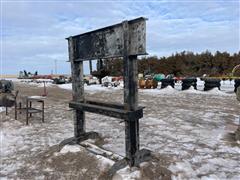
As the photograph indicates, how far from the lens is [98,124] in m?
8.09

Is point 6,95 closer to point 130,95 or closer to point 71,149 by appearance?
point 71,149

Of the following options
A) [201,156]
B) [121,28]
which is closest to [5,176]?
[121,28]

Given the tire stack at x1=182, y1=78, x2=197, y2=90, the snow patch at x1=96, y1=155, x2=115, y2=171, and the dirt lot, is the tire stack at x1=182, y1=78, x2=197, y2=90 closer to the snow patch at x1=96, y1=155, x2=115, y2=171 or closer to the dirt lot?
the dirt lot

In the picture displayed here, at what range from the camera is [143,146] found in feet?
18.9

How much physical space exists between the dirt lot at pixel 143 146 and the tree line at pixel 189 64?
30289 mm

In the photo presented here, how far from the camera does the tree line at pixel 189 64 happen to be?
39875 millimetres

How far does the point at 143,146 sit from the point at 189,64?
39.1 meters

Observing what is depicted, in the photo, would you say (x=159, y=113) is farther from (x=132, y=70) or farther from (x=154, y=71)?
(x=154, y=71)

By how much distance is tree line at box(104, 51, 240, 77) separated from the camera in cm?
3988

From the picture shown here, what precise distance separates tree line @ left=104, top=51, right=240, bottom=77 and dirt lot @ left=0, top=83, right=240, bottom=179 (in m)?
30.3

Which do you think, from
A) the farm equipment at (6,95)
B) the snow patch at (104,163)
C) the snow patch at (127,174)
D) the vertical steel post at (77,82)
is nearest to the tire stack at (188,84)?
the farm equipment at (6,95)

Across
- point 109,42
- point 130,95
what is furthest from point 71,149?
point 109,42

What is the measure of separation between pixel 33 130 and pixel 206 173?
5.21 m

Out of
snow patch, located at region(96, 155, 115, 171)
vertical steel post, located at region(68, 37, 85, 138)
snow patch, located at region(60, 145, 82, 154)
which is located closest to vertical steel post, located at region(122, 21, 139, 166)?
snow patch, located at region(96, 155, 115, 171)
